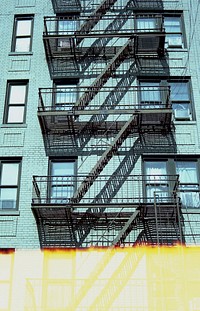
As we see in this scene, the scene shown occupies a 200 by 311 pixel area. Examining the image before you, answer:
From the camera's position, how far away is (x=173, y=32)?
66.7 ft

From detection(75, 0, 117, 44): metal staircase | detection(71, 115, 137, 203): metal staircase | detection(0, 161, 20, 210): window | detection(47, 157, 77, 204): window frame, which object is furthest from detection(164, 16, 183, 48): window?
detection(0, 161, 20, 210): window

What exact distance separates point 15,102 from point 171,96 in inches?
225

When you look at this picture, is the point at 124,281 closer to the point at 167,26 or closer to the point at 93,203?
the point at 93,203

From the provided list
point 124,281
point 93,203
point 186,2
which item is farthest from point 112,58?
point 124,281

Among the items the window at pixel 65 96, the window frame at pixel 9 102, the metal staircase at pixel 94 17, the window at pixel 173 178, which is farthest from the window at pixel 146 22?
the window at pixel 173 178

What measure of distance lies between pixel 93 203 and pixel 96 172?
1271mm

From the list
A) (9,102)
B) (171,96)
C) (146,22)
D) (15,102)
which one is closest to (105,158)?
(171,96)

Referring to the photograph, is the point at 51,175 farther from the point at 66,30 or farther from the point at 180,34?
the point at 180,34

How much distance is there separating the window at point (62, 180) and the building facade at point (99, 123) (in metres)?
0.03

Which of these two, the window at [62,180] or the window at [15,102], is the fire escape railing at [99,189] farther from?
the window at [15,102]

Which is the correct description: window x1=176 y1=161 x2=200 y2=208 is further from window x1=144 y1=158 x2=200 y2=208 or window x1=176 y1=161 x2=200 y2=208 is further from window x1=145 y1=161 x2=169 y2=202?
window x1=145 y1=161 x2=169 y2=202

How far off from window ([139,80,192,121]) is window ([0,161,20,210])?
507cm

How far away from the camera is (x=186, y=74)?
19.0 metres

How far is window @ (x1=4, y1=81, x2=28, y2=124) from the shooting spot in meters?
18.3
